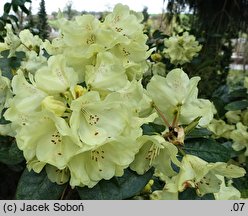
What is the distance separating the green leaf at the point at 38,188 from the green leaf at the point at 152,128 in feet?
0.61

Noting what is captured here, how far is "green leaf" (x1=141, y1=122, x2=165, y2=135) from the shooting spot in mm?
868

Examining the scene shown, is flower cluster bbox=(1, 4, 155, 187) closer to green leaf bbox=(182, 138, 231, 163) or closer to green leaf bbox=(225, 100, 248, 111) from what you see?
green leaf bbox=(182, 138, 231, 163)

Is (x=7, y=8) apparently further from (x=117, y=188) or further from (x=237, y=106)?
(x=117, y=188)

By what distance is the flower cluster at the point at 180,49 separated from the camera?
105 inches

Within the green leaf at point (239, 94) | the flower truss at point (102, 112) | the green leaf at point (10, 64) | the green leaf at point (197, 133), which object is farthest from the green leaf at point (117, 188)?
the green leaf at point (239, 94)

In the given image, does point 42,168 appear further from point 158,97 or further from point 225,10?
point 225,10

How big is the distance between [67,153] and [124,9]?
381mm

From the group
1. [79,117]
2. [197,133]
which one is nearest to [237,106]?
[197,133]

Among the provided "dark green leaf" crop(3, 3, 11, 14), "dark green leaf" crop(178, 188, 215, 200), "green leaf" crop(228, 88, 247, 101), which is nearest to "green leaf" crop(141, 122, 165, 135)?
"dark green leaf" crop(178, 188, 215, 200)

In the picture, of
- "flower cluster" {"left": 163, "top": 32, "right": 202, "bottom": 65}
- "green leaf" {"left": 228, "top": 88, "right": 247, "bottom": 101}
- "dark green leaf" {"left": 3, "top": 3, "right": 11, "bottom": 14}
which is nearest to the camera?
"green leaf" {"left": 228, "top": 88, "right": 247, "bottom": 101}

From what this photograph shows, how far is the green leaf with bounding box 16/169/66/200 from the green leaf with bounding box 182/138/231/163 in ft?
0.89

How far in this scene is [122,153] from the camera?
0.78m

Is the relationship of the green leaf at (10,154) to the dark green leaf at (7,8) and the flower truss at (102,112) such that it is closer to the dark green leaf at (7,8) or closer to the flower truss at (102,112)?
the flower truss at (102,112)
